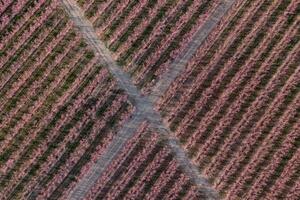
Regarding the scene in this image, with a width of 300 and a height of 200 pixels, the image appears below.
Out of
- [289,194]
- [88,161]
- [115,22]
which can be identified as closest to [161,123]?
[88,161]

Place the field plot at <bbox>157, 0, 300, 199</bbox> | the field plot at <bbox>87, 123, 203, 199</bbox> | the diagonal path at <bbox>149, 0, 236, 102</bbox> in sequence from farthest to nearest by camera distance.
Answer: the diagonal path at <bbox>149, 0, 236, 102</bbox>, the field plot at <bbox>157, 0, 300, 199</bbox>, the field plot at <bbox>87, 123, 203, 199</bbox>

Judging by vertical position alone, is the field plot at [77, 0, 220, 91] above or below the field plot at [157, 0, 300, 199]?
above

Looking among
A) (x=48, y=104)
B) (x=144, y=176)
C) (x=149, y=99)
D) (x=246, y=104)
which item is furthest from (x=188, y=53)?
(x=48, y=104)

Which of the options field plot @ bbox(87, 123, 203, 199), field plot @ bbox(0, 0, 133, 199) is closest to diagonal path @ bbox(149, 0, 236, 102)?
field plot @ bbox(0, 0, 133, 199)

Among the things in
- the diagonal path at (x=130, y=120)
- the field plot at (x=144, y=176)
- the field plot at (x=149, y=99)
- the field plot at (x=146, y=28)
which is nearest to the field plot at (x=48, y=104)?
the field plot at (x=149, y=99)

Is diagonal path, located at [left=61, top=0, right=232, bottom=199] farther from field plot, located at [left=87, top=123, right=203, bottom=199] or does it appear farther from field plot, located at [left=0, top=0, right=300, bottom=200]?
field plot, located at [left=87, top=123, right=203, bottom=199]

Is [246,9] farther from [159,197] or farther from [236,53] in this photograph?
[159,197]
